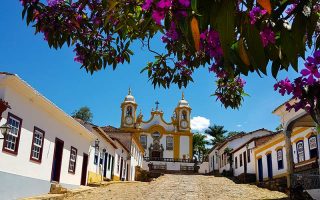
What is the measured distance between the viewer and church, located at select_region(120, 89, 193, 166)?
50094mm

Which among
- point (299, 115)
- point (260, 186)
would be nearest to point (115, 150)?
point (260, 186)

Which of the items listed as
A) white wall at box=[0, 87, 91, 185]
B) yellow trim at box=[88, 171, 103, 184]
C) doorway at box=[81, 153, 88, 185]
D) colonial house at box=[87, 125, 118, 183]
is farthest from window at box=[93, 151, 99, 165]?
white wall at box=[0, 87, 91, 185]

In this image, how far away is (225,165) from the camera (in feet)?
130

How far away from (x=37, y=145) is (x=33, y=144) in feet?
1.31

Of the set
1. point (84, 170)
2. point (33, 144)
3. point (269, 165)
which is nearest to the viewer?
point (33, 144)

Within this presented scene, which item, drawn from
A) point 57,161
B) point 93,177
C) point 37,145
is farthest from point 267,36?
point 93,177

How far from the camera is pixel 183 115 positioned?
53.1 metres

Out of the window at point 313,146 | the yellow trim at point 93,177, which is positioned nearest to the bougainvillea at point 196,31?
the window at point 313,146

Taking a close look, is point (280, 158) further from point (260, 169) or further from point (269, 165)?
point (260, 169)

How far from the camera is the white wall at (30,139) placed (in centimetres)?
1086

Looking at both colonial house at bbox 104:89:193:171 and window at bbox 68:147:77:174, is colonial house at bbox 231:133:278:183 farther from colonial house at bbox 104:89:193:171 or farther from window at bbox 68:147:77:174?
colonial house at bbox 104:89:193:171

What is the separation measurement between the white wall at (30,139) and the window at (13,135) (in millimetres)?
154

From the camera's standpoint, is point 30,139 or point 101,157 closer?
point 30,139

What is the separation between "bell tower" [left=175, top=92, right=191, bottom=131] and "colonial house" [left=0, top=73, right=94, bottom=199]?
1391 inches
